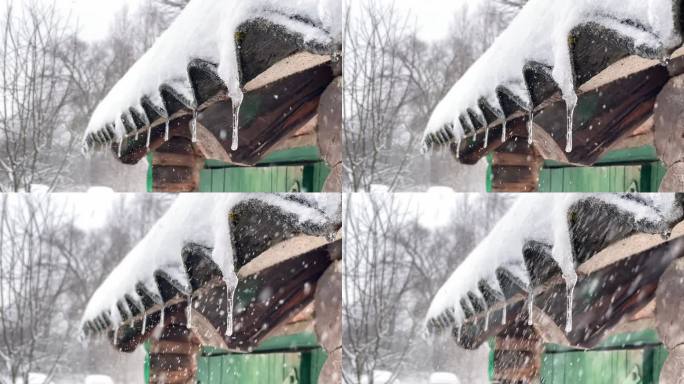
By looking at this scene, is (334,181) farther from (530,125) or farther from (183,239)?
(530,125)

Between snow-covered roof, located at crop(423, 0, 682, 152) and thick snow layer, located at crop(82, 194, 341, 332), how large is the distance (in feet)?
1.60

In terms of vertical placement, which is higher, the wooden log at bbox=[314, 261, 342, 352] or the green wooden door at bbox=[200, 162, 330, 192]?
the green wooden door at bbox=[200, 162, 330, 192]

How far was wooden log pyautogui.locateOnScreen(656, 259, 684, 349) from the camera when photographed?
2.65 m

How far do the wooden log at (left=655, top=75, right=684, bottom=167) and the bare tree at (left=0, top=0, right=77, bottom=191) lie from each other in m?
1.63

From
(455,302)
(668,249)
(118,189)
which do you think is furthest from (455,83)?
(118,189)

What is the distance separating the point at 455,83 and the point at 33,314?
1325 mm

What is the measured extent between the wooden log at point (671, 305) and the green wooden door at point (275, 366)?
96cm

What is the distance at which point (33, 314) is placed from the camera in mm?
2574

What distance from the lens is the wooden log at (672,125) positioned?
2.61m

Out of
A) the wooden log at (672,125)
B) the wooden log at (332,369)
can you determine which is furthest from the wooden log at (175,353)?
the wooden log at (672,125)

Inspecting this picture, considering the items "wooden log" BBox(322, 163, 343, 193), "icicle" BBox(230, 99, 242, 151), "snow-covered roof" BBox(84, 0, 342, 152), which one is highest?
"snow-covered roof" BBox(84, 0, 342, 152)

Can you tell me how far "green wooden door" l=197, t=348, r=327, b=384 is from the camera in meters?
2.63

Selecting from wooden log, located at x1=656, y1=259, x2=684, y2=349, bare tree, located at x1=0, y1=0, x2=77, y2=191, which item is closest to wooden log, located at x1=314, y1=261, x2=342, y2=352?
bare tree, located at x1=0, y1=0, x2=77, y2=191

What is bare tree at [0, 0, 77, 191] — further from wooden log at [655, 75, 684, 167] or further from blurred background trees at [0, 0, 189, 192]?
wooden log at [655, 75, 684, 167]
